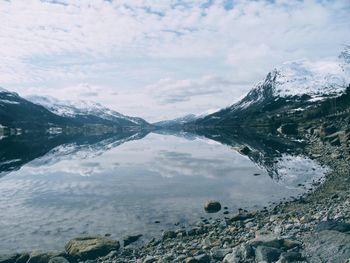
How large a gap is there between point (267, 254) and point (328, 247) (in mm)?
2863

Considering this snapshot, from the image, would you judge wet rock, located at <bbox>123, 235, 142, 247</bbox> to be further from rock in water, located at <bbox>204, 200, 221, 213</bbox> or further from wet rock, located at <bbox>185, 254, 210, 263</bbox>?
rock in water, located at <bbox>204, 200, 221, 213</bbox>

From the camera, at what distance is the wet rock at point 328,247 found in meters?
16.8

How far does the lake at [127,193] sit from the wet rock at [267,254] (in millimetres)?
12486

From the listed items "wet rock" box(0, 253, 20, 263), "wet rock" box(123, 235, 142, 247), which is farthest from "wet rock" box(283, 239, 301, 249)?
"wet rock" box(0, 253, 20, 263)

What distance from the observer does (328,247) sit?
58.2 feet

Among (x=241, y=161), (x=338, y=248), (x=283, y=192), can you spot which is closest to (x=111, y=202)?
(x=283, y=192)

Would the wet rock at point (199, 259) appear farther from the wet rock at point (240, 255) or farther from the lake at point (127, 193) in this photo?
the lake at point (127, 193)

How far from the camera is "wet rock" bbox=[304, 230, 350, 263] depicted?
1684 cm

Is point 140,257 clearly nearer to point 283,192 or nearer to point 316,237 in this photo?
point 316,237

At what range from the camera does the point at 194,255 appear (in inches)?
886

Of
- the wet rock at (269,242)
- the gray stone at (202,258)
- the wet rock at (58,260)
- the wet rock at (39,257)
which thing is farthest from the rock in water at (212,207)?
the wet rock at (39,257)

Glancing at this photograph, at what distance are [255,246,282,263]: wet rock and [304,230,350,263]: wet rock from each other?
145 cm

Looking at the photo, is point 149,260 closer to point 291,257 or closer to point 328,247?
point 291,257

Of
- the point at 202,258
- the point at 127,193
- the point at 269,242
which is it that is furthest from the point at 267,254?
the point at 127,193
